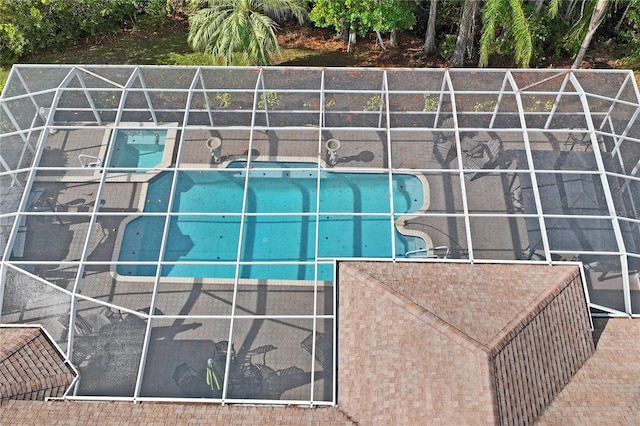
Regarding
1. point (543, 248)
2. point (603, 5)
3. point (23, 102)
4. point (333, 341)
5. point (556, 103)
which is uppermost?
point (603, 5)

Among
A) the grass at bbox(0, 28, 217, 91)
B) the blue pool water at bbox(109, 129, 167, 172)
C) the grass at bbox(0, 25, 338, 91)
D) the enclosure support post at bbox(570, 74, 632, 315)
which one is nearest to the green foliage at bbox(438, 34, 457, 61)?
the grass at bbox(0, 25, 338, 91)

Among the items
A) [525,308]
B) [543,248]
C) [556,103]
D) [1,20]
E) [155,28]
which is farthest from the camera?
[155,28]

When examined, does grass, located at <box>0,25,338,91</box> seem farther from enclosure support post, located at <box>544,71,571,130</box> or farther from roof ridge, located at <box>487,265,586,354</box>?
roof ridge, located at <box>487,265,586,354</box>

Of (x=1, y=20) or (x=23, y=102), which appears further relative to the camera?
(x=1, y=20)

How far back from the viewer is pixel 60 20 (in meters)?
27.8

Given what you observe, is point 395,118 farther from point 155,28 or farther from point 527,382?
point 155,28

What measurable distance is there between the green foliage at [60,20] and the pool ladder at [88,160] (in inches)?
441

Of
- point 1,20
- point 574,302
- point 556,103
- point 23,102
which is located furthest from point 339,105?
point 1,20

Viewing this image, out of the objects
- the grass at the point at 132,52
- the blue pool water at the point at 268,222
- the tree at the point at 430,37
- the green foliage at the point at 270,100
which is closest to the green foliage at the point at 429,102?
the blue pool water at the point at 268,222

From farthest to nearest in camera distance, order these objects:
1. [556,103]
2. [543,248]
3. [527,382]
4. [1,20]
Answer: [1,20] < [556,103] < [543,248] < [527,382]

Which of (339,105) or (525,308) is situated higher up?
(339,105)

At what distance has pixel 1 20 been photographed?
26.1 metres

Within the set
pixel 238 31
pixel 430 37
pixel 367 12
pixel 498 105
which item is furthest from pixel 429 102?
pixel 238 31

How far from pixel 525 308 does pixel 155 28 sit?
90.5 ft
